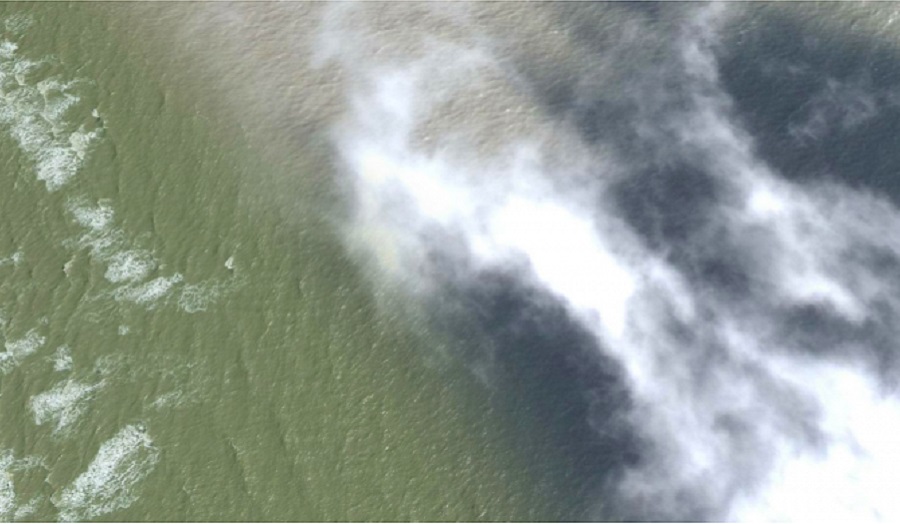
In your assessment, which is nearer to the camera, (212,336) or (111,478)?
(111,478)

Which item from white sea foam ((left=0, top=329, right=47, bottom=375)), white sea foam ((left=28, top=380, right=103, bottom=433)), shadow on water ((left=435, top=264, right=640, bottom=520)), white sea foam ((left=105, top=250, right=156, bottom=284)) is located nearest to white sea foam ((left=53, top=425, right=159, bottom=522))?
white sea foam ((left=28, top=380, right=103, bottom=433))

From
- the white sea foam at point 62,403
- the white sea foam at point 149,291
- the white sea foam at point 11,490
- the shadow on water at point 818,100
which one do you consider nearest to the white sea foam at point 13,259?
the white sea foam at point 149,291

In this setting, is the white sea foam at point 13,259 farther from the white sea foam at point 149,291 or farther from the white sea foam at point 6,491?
the white sea foam at point 6,491

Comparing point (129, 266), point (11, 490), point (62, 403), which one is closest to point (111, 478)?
point (11, 490)

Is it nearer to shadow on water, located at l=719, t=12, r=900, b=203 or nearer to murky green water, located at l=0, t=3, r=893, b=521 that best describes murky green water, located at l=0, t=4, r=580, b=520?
murky green water, located at l=0, t=3, r=893, b=521

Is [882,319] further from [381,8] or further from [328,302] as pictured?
[381,8]

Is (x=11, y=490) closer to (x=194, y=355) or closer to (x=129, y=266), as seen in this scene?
(x=194, y=355)

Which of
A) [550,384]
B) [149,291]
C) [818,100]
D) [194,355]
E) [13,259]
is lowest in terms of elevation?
[550,384]
